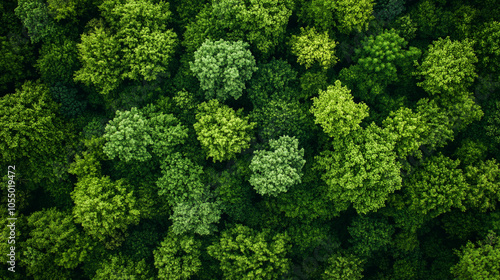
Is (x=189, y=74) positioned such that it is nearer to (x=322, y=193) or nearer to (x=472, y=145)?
(x=322, y=193)

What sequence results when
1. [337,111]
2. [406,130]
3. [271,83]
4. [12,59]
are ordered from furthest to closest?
1. [12,59]
2. [271,83]
3. [406,130]
4. [337,111]

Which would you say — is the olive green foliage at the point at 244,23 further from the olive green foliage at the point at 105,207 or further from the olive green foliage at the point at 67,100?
the olive green foliage at the point at 105,207

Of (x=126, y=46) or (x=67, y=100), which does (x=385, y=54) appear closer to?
(x=126, y=46)

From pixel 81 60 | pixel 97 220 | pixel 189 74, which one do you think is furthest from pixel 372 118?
pixel 81 60

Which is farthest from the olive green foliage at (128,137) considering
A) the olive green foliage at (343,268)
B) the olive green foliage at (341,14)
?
the olive green foliage at (343,268)

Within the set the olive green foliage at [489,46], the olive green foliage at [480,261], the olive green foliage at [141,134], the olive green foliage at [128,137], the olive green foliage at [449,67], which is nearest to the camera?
the olive green foliage at [480,261]

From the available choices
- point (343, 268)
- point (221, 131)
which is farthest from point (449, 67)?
point (221, 131)
